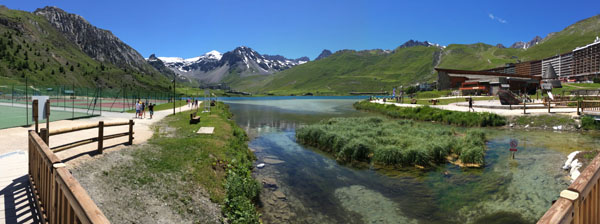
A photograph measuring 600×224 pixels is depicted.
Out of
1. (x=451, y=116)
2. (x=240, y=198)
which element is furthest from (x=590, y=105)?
(x=240, y=198)

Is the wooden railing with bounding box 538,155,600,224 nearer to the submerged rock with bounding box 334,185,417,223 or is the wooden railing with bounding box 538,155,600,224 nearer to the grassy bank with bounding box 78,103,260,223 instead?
the submerged rock with bounding box 334,185,417,223

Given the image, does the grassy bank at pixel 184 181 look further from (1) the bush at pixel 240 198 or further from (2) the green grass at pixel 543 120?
(2) the green grass at pixel 543 120

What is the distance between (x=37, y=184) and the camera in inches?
291

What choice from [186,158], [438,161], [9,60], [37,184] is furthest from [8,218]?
[9,60]

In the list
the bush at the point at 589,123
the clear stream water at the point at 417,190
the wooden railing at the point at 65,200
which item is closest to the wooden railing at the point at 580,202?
the wooden railing at the point at 65,200

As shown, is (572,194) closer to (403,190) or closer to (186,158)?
(403,190)

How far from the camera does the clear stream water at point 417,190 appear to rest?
456 inches

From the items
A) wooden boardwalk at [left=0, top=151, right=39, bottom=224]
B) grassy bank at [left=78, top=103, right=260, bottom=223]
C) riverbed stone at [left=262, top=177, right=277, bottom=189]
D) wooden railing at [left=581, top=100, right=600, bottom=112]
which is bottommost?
riverbed stone at [left=262, top=177, right=277, bottom=189]

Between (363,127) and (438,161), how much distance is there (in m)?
11.6

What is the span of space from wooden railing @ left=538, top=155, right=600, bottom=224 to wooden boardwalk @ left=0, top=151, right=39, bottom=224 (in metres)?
9.41

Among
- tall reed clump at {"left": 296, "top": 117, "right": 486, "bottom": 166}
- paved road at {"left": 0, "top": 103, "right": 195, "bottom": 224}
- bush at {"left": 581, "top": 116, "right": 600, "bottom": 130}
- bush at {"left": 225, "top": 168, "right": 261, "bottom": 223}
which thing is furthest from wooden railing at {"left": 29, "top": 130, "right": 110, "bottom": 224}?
bush at {"left": 581, "top": 116, "right": 600, "bottom": 130}

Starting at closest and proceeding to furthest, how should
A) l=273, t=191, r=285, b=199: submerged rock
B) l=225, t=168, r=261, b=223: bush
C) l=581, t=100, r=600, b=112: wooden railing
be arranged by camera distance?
l=225, t=168, r=261, b=223: bush, l=273, t=191, r=285, b=199: submerged rock, l=581, t=100, r=600, b=112: wooden railing

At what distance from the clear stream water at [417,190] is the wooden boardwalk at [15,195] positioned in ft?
23.3

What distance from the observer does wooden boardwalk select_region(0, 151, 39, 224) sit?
6.64 m
